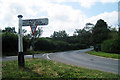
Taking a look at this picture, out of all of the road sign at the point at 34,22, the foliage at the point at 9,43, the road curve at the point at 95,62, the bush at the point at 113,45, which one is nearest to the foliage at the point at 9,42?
the foliage at the point at 9,43

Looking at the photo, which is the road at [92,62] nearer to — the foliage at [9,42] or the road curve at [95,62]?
the road curve at [95,62]

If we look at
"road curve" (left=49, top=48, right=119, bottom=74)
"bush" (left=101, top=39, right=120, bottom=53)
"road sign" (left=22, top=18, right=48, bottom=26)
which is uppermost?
"road sign" (left=22, top=18, right=48, bottom=26)

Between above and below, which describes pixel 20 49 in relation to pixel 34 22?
below

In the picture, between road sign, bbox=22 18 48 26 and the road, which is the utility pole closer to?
road sign, bbox=22 18 48 26

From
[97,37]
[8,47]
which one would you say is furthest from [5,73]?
[97,37]

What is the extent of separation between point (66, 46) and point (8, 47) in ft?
92.3

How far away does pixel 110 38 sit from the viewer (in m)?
24.4

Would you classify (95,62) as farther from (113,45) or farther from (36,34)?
(36,34)

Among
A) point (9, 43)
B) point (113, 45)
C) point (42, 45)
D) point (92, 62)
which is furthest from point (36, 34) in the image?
point (92, 62)

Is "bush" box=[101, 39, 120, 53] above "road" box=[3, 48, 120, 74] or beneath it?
above

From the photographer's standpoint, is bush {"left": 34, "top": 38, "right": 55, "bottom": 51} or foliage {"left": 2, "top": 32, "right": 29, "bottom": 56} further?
bush {"left": 34, "top": 38, "right": 55, "bottom": 51}

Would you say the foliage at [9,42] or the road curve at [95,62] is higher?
the foliage at [9,42]

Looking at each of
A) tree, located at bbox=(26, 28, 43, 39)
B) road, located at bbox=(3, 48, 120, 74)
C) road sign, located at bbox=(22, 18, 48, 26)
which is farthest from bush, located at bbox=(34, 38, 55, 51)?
road sign, located at bbox=(22, 18, 48, 26)

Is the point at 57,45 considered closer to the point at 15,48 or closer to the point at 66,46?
the point at 66,46
